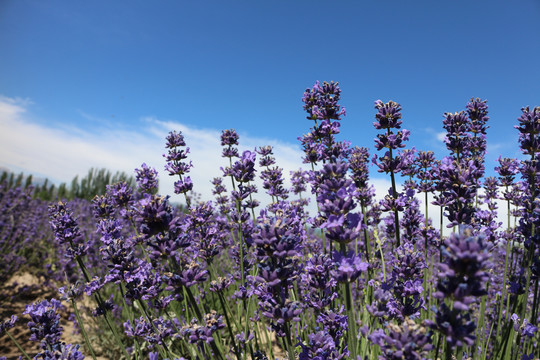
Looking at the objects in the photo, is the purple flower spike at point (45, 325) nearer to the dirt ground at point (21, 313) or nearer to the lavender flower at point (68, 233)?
the lavender flower at point (68, 233)

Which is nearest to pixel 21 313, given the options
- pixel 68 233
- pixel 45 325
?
pixel 68 233

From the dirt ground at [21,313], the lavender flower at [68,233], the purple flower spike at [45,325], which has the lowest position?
the dirt ground at [21,313]

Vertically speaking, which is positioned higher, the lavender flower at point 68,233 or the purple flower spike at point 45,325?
the lavender flower at point 68,233

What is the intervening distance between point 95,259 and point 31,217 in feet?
18.9

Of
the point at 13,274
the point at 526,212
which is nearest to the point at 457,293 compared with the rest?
the point at 526,212

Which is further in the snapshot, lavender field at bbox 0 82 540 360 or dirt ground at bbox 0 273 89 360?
dirt ground at bbox 0 273 89 360

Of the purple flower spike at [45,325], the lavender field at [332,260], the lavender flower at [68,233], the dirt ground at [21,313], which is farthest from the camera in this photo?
the dirt ground at [21,313]

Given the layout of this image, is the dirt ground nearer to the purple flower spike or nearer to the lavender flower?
the lavender flower

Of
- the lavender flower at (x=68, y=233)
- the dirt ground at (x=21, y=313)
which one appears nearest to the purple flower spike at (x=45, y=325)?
the lavender flower at (x=68, y=233)

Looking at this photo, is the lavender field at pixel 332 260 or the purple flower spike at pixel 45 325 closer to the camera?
the lavender field at pixel 332 260

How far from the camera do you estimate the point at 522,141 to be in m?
2.98

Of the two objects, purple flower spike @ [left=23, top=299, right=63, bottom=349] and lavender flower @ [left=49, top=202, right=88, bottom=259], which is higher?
lavender flower @ [left=49, top=202, right=88, bottom=259]

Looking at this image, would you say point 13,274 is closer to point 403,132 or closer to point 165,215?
point 165,215

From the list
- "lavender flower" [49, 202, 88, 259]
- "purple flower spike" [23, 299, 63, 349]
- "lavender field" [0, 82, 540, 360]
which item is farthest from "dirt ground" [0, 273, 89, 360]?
"purple flower spike" [23, 299, 63, 349]
